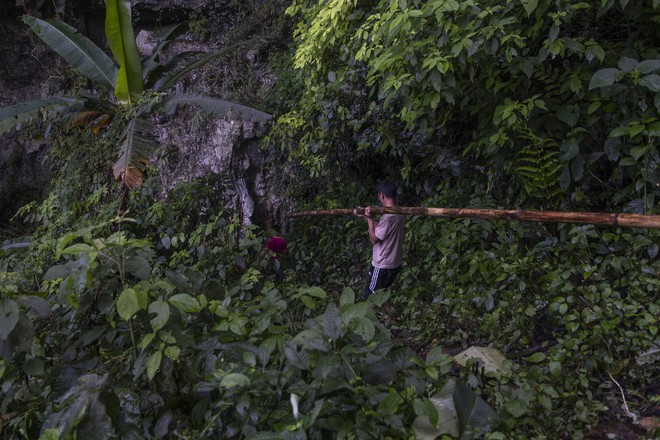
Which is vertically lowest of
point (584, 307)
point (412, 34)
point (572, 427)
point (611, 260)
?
point (572, 427)

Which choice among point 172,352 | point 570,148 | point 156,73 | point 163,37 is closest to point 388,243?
point 570,148

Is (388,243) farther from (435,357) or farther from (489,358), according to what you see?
(435,357)

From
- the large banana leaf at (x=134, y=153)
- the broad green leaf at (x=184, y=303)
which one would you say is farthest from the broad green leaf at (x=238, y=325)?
the large banana leaf at (x=134, y=153)

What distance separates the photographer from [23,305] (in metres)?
2.02

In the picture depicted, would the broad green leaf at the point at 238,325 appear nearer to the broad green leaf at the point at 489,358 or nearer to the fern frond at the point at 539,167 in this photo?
the broad green leaf at the point at 489,358

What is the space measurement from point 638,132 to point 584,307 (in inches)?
48.1

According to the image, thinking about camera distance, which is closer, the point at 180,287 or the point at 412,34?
the point at 180,287

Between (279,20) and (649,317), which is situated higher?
(279,20)

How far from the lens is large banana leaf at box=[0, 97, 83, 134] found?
6051 mm

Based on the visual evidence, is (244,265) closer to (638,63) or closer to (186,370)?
(186,370)

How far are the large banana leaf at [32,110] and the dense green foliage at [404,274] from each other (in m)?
1.26

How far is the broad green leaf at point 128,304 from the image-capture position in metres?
1.80

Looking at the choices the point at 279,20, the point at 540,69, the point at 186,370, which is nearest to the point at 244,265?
the point at 186,370

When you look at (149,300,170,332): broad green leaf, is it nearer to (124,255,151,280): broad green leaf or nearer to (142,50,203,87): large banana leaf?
(124,255,151,280): broad green leaf
